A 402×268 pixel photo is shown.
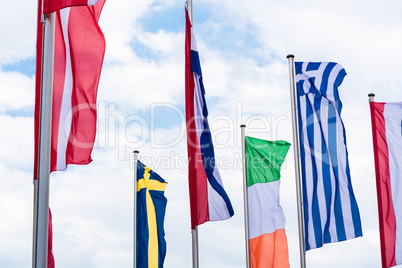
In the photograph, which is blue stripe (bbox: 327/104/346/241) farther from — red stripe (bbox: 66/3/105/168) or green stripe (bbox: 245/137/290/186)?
red stripe (bbox: 66/3/105/168)

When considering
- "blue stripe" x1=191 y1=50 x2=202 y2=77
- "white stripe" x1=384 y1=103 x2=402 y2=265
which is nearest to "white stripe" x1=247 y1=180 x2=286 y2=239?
"white stripe" x1=384 y1=103 x2=402 y2=265

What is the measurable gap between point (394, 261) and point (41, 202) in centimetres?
1085

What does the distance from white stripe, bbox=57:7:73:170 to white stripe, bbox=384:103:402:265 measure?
10044mm

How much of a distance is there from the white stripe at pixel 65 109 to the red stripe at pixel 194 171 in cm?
318

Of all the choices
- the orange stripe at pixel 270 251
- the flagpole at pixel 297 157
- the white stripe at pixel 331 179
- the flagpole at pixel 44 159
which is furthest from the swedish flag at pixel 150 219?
the flagpole at pixel 44 159

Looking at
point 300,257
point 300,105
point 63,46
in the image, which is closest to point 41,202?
point 63,46

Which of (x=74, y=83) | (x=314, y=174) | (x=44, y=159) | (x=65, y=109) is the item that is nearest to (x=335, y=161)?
(x=314, y=174)

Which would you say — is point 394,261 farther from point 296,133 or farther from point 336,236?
point 296,133

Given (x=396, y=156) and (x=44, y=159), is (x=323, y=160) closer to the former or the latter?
A: (x=396, y=156)

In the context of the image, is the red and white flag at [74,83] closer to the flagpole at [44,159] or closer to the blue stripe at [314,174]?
the flagpole at [44,159]

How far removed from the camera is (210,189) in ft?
39.1

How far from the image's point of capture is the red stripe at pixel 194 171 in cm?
1148

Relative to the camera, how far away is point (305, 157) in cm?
1471

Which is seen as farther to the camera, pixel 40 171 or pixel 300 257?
pixel 300 257
